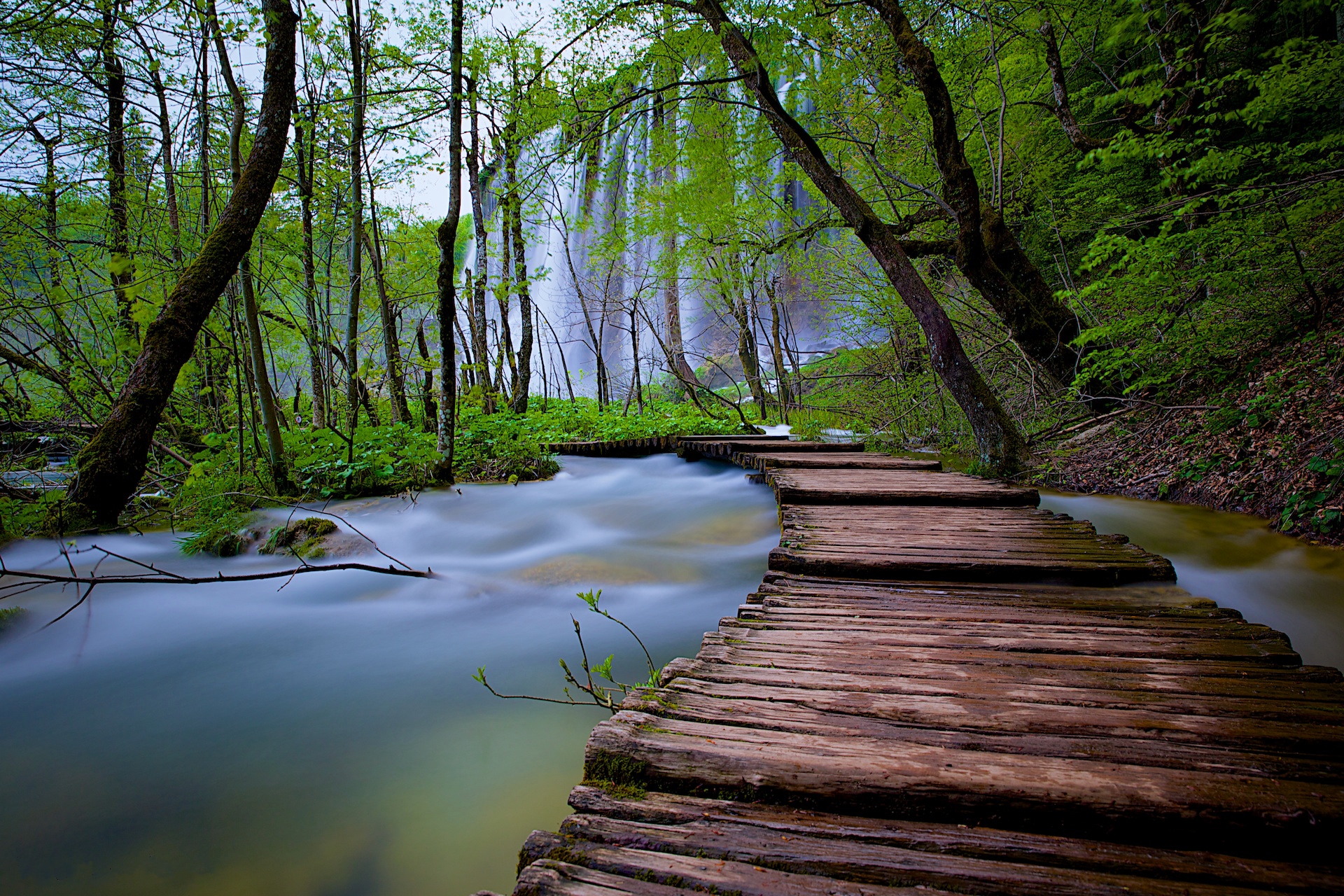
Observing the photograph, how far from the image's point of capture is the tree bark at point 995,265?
5496 millimetres

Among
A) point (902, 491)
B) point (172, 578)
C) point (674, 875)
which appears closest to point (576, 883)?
point (674, 875)

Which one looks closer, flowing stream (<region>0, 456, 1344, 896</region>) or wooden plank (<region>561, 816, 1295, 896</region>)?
wooden plank (<region>561, 816, 1295, 896</region>)

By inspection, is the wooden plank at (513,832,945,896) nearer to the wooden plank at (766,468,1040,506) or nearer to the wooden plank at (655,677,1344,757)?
the wooden plank at (655,677,1344,757)

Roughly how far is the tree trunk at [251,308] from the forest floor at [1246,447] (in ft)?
27.1

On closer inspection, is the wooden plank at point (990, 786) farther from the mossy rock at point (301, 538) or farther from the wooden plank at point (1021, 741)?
the mossy rock at point (301, 538)

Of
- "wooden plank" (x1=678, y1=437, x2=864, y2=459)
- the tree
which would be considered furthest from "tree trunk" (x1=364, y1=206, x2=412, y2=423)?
"wooden plank" (x1=678, y1=437, x2=864, y2=459)

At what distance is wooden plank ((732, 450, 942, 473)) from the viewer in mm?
5766

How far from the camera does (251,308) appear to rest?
5.85 m

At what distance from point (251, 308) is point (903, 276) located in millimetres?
6541

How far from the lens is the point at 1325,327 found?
5.23 meters

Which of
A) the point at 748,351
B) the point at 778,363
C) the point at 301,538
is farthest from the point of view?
the point at 748,351

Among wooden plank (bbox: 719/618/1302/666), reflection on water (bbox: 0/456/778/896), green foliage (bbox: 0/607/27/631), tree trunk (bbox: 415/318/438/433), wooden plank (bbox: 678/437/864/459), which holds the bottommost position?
reflection on water (bbox: 0/456/778/896)

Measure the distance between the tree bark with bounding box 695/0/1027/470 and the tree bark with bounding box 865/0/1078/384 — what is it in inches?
36.3

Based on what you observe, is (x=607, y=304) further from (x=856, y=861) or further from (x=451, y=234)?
(x=856, y=861)
